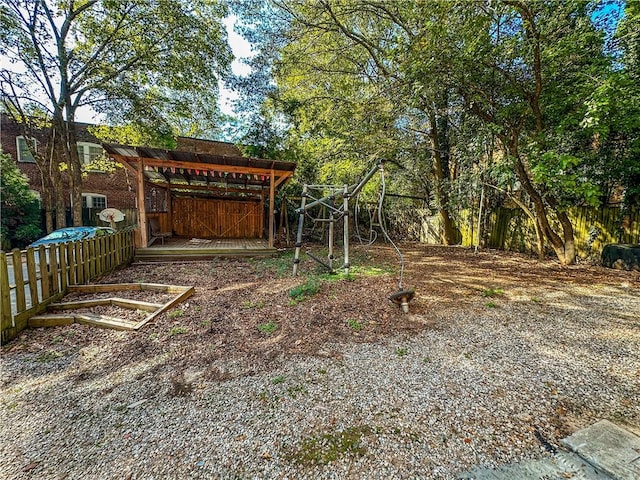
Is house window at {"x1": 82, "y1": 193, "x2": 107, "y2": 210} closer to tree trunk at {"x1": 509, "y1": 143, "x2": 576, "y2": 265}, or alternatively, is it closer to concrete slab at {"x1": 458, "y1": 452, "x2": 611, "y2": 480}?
concrete slab at {"x1": 458, "y1": 452, "x2": 611, "y2": 480}

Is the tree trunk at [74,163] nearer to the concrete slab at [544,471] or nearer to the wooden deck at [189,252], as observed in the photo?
the wooden deck at [189,252]

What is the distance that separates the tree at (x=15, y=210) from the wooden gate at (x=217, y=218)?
16.0 ft

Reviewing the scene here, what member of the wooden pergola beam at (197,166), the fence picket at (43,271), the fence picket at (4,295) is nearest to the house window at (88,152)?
the wooden pergola beam at (197,166)

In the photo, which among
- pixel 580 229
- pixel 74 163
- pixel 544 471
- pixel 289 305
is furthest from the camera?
pixel 74 163

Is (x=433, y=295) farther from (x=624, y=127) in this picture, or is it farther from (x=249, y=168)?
(x=249, y=168)

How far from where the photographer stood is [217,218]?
36.7 feet

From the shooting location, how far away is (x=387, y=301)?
390 cm

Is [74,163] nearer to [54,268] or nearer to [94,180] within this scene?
[94,180]

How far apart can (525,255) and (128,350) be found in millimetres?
10208

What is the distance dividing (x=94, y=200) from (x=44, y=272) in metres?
13.5

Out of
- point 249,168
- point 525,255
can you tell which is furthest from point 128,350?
point 525,255

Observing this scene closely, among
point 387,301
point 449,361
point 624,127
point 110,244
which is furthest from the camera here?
point 110,244

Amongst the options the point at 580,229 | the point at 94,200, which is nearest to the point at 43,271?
the point at 580,229

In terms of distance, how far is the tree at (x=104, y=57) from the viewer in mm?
7816
